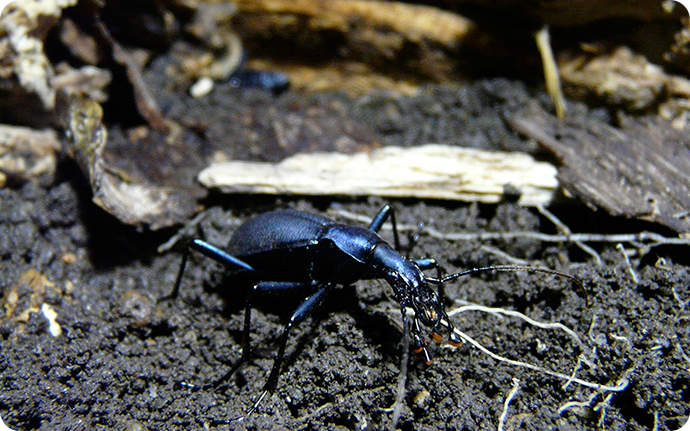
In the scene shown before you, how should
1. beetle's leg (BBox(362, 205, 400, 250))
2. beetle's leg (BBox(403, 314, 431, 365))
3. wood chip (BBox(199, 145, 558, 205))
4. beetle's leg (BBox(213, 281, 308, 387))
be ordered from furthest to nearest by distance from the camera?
wood chip (BBox(199, 145, 558, 205))
beetle's leg (BBox(362, 205, 400, 250))
beetle's leg (BBox(213, 281, 308, 387))
beetle's leg (BBox(403, 314, 431, 365))

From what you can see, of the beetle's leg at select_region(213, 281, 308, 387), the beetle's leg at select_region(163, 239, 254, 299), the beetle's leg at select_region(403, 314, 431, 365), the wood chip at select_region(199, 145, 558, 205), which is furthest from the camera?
the wood chip at select_region(199, 145, 558, 205)

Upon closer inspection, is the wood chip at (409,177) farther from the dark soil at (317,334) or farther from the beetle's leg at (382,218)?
the beetle's leg at (382,218)

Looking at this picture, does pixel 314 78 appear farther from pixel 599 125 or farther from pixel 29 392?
pixel 29 392

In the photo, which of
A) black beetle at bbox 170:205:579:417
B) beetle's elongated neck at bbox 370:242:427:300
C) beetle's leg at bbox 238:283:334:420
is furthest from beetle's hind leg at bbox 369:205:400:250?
beetle's leg at bbox 238:283:334:420

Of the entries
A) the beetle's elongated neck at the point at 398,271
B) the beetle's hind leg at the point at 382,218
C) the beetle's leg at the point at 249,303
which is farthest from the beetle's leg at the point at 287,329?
the beetle's hind leg at the point at 382,218

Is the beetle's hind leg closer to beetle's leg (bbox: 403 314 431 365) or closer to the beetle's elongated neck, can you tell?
the beetle's elongated neck

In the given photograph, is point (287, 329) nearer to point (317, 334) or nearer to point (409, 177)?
point (317, 334)

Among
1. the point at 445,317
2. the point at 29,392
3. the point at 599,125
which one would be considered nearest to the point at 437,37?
the point at 599,125
